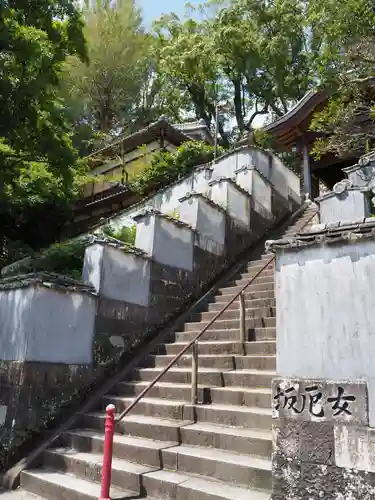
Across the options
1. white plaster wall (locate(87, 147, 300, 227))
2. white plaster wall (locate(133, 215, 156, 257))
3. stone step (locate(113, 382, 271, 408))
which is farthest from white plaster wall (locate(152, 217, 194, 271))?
white plaster wall (locate(87, 147, 300, 227))

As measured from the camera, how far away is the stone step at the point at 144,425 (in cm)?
538

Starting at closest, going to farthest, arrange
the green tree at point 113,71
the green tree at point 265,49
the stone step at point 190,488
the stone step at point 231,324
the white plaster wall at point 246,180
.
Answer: the stone step at point 190,488 < the stone step at point 231,324 < the white plaster wall at point 246,180 < the green tree at point 265,49 < the green tree at point 113,71

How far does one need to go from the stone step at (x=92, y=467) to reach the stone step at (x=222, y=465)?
299 mm

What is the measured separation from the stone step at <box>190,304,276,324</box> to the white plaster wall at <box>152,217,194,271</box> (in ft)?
3.96

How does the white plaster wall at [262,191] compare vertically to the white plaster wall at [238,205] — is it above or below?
above

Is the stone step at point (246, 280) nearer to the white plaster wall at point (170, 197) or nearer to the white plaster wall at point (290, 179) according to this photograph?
the white plaster wall at point (170, 197)

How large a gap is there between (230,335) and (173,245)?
2.54 meters

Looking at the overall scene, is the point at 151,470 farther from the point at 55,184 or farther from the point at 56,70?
the point at 55,184

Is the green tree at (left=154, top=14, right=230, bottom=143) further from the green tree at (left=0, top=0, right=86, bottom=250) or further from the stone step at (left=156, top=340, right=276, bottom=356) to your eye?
the stone step at (left=156, top=340, right=276, bottom=356)

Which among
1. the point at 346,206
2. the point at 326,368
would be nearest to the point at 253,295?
the point at 346,206

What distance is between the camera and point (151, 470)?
489 cm

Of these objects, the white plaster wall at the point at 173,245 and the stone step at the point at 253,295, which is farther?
the white plaster wall at the point at 173,245

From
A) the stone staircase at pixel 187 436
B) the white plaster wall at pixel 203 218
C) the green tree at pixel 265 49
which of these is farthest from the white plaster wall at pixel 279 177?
the green tree at pixel 265 49

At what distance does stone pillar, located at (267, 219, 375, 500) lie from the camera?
11.1 ft
